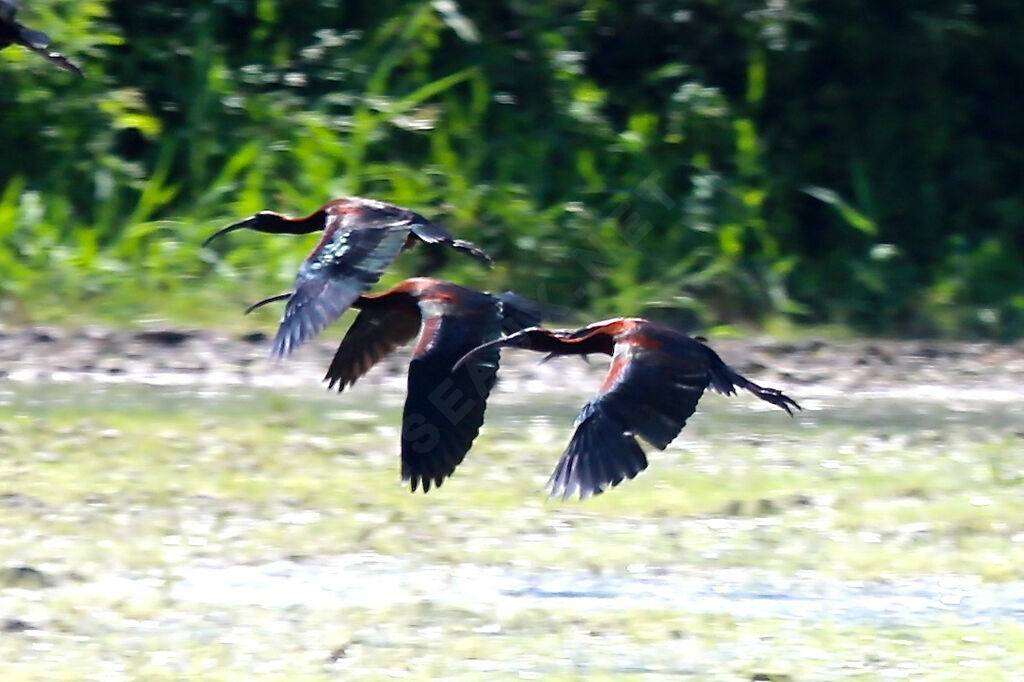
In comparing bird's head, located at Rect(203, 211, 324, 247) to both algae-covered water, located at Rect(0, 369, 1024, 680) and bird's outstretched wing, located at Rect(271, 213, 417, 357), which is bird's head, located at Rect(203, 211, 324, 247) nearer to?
bird's outstretched wing, located at Rect(271, 213, 417, 357)

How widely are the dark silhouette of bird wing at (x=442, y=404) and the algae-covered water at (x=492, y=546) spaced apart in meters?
0.91

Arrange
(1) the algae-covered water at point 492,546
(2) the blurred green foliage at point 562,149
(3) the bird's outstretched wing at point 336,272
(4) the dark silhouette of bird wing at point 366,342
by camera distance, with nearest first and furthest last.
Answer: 1. (3) the bird's outstretched wing at point 336,272
2. (4) the dark silhouette of bird wing at point 366,342
3. (1) the algae-covered water at point 492,546
4. (2) the blurred green foliage at point 562,149

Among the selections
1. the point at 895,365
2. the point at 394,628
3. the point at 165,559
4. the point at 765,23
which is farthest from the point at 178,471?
the point at 765,23

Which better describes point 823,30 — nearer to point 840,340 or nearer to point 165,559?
point 840,340

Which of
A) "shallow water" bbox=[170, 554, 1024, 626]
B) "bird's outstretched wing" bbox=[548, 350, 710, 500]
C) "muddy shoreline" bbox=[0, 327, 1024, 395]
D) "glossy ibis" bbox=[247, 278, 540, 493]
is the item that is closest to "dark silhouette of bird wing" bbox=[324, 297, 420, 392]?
"glossy ibis" bbox=[247, 278, 540, 493]

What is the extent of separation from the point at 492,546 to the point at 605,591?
542 millimetres

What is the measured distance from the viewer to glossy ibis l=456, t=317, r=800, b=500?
15.3 feet

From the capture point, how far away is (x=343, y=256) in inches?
200

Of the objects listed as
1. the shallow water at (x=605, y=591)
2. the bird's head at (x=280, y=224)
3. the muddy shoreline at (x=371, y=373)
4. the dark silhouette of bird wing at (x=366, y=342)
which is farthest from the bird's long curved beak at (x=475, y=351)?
the muddy shoreline at (x=371, y=373)

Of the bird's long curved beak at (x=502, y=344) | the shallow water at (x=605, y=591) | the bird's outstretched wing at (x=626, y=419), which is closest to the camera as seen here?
the bird's outstretched wing at (x=626, y=419)

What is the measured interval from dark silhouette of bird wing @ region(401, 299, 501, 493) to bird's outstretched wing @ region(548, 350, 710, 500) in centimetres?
22

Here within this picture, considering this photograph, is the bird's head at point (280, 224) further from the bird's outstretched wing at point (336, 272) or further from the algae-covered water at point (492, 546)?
the algae-covered water at point (492, 546)

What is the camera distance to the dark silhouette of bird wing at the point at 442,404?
472cm

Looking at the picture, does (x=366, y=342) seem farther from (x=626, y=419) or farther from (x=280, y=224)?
A: (x=626, y=419)
